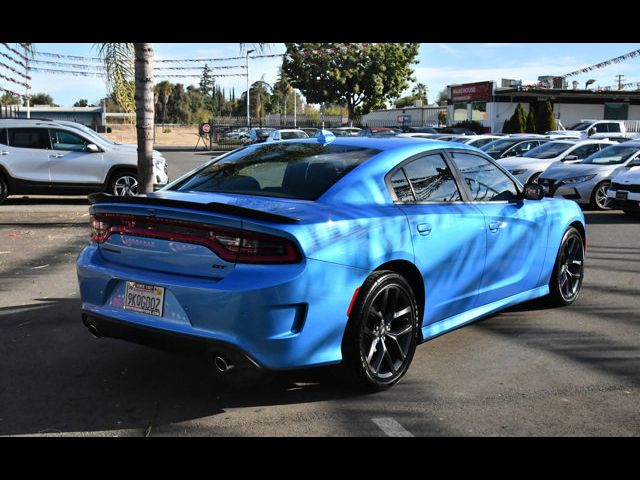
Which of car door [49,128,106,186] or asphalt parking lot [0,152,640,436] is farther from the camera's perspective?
car door [49,128,106,186]

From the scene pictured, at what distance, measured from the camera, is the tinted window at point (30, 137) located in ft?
45.6

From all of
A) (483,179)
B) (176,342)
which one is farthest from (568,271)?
(176,342)

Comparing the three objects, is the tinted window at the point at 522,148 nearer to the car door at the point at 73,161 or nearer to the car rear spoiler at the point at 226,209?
the car door at the point at 73,161

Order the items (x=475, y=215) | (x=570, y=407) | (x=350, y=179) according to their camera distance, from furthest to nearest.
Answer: (x=475, y=215), (x=350, y=179), (x=570, y=407)

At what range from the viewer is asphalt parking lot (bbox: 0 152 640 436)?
376cm

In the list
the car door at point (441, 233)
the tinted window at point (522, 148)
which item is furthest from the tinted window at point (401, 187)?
the tinted window at point (522, 148)

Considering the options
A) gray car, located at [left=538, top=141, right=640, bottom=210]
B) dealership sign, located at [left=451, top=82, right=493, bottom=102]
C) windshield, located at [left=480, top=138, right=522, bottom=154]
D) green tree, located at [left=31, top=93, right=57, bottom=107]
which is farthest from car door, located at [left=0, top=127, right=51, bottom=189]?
green tree, located at [left=31, top=93, right=57, bottom=107]

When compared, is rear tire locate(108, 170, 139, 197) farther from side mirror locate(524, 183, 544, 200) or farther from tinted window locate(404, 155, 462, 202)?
tinted window locate(404, 155, 462, 202)

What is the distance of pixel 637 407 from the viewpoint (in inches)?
160

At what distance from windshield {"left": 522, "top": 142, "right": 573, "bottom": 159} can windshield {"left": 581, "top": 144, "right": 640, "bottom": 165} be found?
78.7 inches
